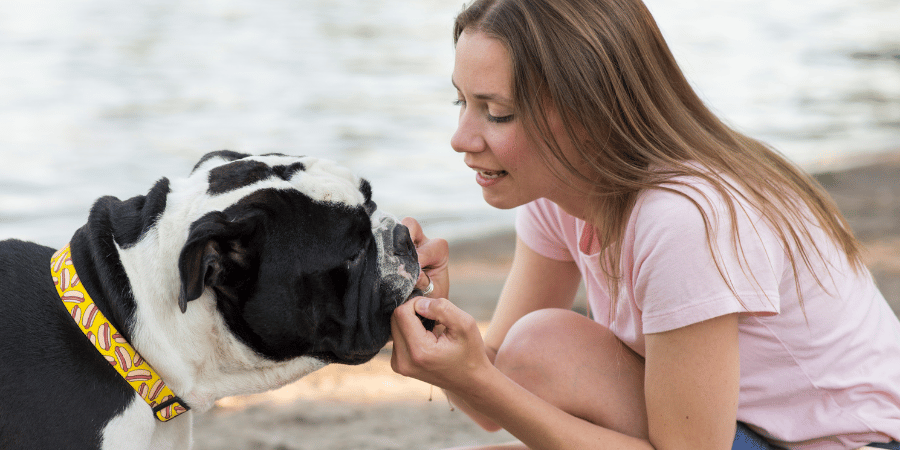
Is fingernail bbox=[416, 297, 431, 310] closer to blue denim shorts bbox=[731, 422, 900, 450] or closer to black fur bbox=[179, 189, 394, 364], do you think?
black fur bbox=[179, 189, 394, 364]

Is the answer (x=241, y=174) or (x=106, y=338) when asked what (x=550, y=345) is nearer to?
(x=241, y=174)

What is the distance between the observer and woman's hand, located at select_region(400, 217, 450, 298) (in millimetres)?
2617

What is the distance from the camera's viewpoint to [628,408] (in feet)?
8.25

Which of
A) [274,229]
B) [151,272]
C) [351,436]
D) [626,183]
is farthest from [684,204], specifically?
[351,436]

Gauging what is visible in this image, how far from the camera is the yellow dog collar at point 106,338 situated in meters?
1.89

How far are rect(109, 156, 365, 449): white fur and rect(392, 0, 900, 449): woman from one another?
42 centimetres

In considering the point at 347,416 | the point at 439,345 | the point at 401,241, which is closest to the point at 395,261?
the point at 401,241

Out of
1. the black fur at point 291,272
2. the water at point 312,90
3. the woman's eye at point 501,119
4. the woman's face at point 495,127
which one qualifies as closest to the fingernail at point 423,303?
the black fur at point 291,272

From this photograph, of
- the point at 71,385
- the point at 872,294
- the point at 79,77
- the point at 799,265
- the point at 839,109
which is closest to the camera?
the point at 71,385

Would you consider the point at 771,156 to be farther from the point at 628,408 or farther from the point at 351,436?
the point at 351,436

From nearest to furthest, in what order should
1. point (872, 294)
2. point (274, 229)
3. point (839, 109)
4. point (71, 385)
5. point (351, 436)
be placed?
point (71, 385) → point (274, 229) → point (872, 294) → point (351, 436) → point (839, 109)

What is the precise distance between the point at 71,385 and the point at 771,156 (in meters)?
2.25

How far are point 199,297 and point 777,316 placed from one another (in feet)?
5.44

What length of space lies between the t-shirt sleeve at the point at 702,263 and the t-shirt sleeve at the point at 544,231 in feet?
2.63
